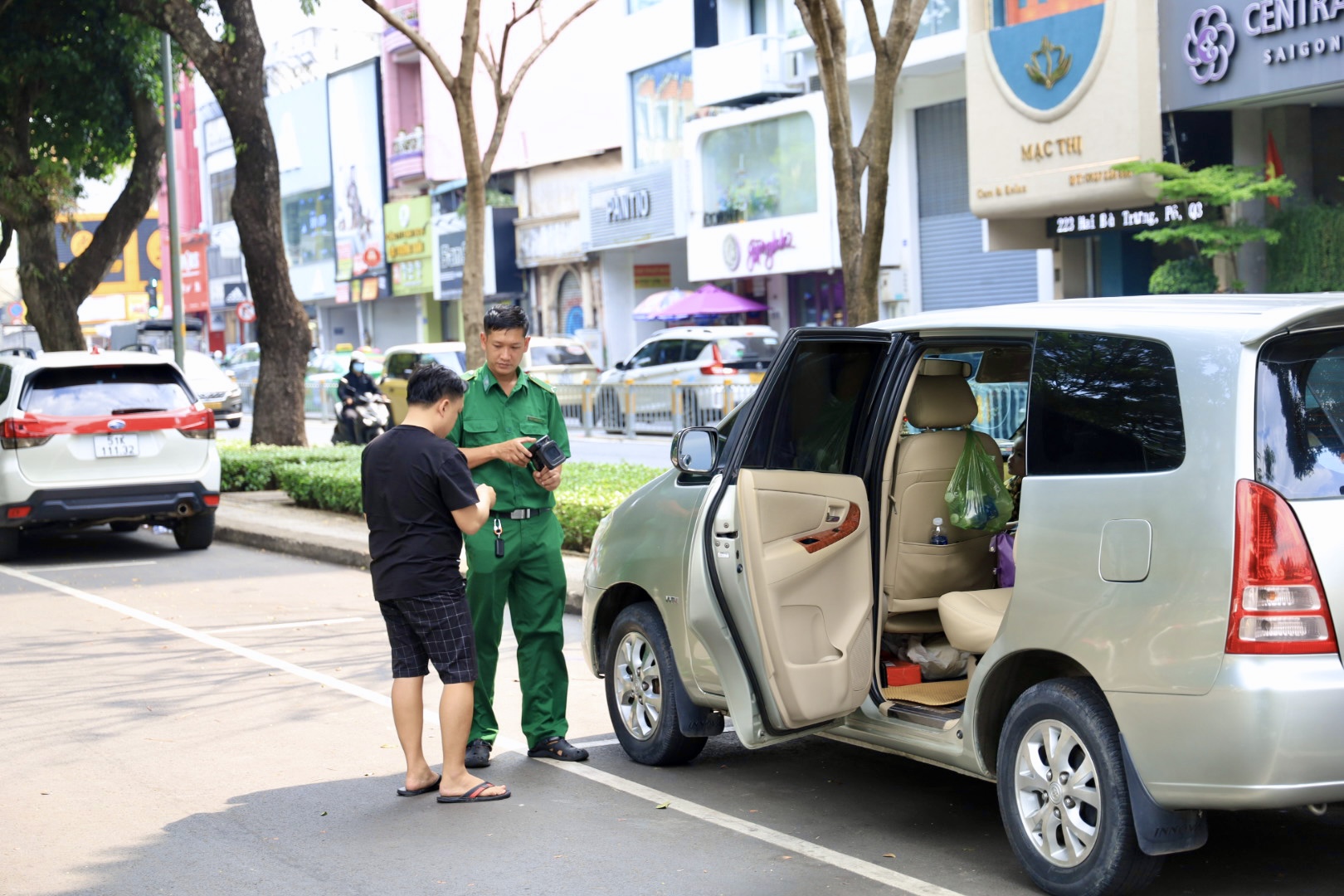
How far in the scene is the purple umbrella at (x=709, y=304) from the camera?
34.4m

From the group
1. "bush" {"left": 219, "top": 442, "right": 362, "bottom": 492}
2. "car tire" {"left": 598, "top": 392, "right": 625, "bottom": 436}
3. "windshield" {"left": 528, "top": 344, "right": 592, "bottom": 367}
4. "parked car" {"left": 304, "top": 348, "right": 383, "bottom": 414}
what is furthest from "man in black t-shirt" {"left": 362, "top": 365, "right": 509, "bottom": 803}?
"parked car" {"left": 304, "top": 348, "right": 383, "bottom": 414}

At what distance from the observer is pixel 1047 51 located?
23.6m

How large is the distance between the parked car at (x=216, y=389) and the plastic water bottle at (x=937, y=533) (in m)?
29.5

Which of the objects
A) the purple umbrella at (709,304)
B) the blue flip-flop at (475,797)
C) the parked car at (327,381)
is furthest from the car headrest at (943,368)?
the parked car at (327,381)

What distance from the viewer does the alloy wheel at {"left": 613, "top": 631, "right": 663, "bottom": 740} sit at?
6.47 metres

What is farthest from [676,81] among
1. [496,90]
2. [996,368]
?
[996,368]

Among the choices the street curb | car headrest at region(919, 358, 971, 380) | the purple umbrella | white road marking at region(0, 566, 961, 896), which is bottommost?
white road marking at region(0, 566, 961, 896)

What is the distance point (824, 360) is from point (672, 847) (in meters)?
1.80

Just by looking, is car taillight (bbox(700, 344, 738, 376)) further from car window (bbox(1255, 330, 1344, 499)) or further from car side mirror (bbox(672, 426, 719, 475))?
car window (bbox(1255, 330, 1344, 499))

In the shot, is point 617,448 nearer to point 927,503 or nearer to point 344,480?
point 344,480

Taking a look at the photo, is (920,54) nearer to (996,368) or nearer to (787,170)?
(787,170)

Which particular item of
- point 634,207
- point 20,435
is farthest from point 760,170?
point 20,435

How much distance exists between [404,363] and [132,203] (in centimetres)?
697

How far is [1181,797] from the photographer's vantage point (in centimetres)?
427
